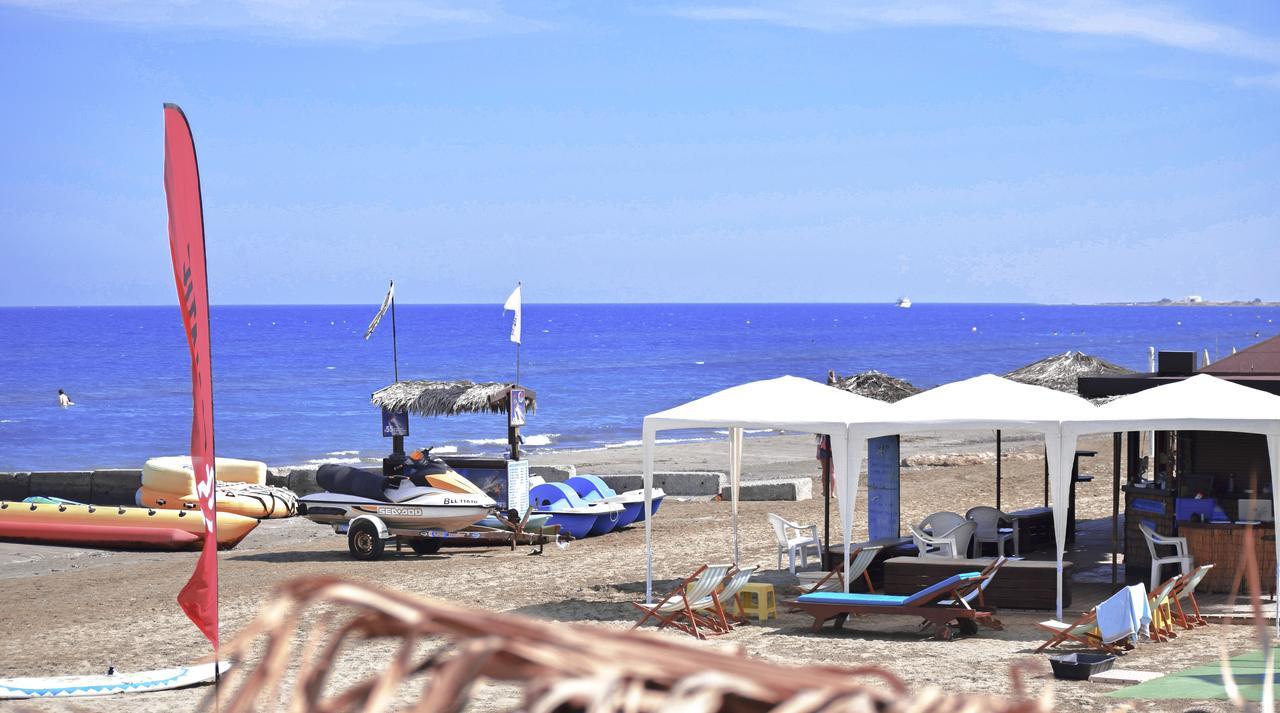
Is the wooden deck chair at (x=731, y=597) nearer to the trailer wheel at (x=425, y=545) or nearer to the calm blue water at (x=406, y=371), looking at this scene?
the trailer wheel at (x=425, y=545)

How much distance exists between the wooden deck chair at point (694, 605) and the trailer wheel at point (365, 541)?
573 centimetres

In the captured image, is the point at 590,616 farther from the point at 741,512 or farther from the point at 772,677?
the point at 772,677

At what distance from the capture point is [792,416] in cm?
1186

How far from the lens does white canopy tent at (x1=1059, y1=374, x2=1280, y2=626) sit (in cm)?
1063

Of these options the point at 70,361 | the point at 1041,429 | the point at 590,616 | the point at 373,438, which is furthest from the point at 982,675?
the point at 70,361

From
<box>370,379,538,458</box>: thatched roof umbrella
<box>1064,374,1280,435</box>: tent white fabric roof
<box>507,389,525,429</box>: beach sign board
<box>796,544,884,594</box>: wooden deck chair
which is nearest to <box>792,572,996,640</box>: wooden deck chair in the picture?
<box>796,544,884,594</box>: wooden deck chair

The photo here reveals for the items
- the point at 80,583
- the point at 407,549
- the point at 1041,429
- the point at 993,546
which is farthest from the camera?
the point at 407,549

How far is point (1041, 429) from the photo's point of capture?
36.4 feet

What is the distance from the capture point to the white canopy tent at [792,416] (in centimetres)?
1158

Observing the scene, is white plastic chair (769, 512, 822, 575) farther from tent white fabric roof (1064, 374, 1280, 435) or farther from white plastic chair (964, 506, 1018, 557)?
tent white fabric roof (1064, 374, 1280, 435)

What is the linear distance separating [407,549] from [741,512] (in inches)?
222

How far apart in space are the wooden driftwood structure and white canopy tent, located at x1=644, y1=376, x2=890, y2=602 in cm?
1030

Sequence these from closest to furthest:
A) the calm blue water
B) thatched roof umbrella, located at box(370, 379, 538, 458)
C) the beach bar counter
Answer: the beach bar counter
thatched roof umbrella, located at box(370, 379, 538, 458)
the calm blue water

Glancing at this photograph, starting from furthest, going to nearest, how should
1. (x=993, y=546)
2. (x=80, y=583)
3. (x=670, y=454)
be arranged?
(x=670, y=454) < (x=80, y=583) < (x=993, y=546)
